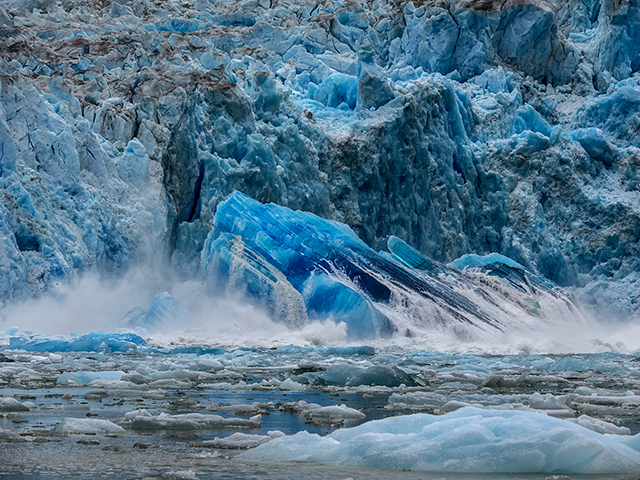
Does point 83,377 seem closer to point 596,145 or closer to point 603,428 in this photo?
point 603,428

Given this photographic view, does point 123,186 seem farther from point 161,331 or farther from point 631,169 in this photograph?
point 631,169

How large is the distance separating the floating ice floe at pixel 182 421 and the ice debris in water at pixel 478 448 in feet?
2.77

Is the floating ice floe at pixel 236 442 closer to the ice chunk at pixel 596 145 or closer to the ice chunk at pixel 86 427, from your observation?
the ice chunk at pixel 86 427

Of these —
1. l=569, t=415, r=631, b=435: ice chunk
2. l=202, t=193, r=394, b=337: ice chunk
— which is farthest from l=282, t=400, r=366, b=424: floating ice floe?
l=202, t=193, r=394, b=337: ice chunk

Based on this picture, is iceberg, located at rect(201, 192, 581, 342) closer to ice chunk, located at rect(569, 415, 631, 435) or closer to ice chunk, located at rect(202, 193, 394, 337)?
ice chunk, located at rect(202, 193, 394, 337)

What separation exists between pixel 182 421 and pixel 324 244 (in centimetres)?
1000

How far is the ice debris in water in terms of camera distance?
265cm

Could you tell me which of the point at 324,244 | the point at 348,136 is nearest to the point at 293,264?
the point at 324,244

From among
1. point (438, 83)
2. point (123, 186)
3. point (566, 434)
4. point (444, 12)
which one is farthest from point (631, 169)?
point (566, 434)

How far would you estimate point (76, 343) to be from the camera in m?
10.8

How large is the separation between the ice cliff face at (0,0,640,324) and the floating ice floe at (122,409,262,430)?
10522 millimetres

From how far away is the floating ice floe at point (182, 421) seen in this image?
12.2ft

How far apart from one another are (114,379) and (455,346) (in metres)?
7.22

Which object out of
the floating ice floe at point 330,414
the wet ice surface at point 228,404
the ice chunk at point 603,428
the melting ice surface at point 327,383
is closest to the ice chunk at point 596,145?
the melting ice surface at point 327,383
